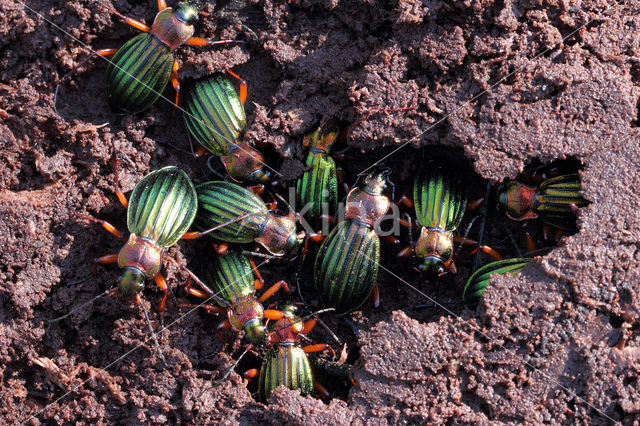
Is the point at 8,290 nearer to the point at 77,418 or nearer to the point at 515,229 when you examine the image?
the point at 77,418

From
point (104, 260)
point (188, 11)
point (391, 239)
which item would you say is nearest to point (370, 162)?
point (391, 239)

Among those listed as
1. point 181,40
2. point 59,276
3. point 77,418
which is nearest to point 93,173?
point 59,276

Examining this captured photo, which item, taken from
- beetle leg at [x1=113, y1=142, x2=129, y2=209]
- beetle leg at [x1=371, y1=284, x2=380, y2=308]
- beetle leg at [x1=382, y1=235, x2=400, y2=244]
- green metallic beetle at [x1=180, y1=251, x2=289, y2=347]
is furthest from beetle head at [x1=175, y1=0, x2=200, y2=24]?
beetle leg at [x1=371, y1=284, x2=380, y2=308]

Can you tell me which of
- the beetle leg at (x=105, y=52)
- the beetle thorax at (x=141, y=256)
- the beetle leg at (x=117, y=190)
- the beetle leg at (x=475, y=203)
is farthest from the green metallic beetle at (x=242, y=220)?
the beetle leg at (x=475, y=203)

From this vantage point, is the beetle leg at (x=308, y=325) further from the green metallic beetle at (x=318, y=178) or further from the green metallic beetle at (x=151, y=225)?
the green metallic beetle at (x=151, y=225)

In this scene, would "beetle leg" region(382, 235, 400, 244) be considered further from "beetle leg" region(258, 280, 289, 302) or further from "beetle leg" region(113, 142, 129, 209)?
"beetle leg" region(113, 142, 129, 209)
